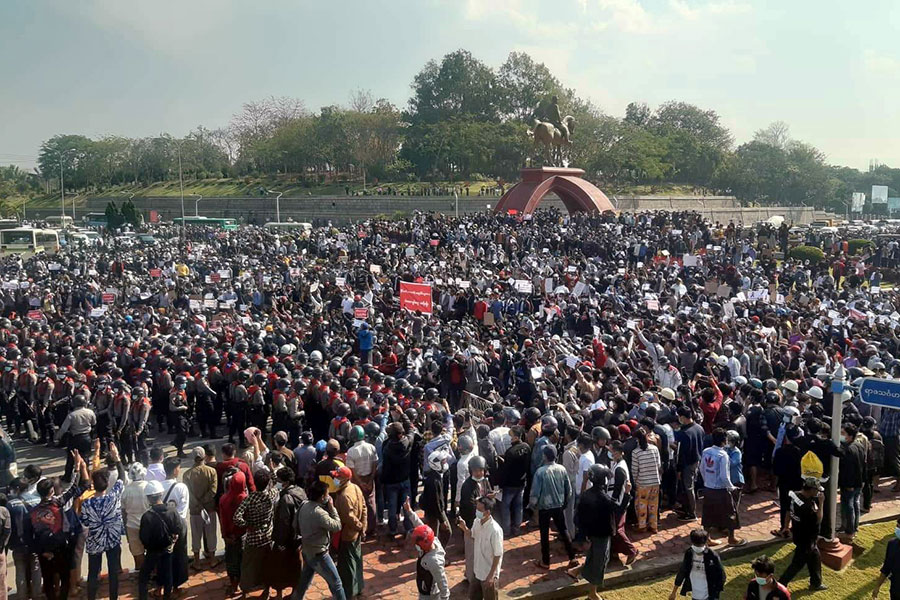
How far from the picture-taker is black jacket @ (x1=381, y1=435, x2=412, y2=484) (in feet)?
26.8

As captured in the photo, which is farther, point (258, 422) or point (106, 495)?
point (258, 422)

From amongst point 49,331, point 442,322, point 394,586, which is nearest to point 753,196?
point 442,322

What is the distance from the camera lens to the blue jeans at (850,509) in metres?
8.32

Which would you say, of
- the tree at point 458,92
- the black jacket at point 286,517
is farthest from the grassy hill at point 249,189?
the black jacket at point 286,517

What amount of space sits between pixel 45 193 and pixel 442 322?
90.6m

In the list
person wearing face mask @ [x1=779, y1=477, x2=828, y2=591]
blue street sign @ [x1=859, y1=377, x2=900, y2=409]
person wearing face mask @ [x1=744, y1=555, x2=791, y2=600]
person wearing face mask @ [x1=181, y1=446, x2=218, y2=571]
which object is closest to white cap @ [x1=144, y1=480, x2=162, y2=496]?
person wearing face mask @ [x1=181, y1=446, x2=218, y2=571]

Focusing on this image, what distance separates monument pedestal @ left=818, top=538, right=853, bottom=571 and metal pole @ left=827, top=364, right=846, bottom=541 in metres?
0.08

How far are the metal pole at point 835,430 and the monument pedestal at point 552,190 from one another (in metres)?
25.8

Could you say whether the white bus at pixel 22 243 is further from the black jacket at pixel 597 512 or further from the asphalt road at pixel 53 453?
the black jacket at pixel 597 512

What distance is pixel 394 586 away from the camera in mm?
7434

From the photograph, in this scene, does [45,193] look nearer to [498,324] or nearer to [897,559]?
[498,324]

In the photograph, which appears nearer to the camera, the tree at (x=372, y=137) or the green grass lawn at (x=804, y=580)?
the green grass lawn at (x=804, y=580)

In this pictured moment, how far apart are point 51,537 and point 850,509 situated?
833 cm

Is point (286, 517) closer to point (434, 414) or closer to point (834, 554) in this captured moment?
point (434, 414)
